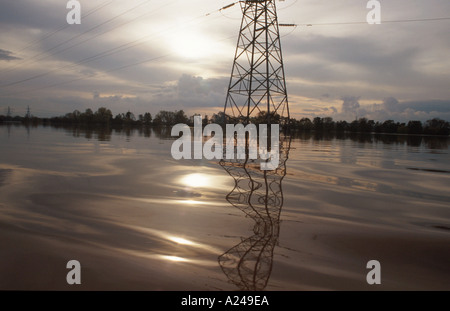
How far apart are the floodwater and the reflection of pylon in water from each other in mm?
23

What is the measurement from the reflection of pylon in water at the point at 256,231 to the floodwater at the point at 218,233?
0.02 metres

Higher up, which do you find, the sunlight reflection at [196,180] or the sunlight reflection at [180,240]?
the sunlight reflection at [196,180]

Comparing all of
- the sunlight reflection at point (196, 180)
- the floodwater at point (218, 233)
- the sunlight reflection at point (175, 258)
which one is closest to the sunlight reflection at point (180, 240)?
the floodwater at point (218, 233)

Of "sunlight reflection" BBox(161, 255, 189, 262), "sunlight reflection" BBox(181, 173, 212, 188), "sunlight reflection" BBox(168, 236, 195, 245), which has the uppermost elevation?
"sunlight reflection" BBox(181, 173, 212, 188)

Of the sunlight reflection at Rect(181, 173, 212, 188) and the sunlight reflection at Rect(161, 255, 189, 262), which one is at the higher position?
the sunlight reflection at Rect(181, 173, 212, 188)

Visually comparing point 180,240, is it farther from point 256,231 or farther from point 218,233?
point 256,231

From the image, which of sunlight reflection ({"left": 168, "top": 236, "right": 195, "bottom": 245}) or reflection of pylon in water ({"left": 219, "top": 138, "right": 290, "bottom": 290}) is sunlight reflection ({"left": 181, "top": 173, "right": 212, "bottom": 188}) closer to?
reflection of pylon in water ({"left": 219, "top": 138, "right": 290, "bottom": 290})

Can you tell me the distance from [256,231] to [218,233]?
24.3 inches

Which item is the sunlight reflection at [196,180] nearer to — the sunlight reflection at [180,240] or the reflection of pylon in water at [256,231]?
the reflection of pylon in water at [256,231]

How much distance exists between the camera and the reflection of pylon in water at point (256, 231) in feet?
11.2

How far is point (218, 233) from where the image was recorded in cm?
473

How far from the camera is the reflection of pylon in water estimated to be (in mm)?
3414

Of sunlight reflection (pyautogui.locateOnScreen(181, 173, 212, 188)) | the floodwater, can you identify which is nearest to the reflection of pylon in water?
the floodwater
